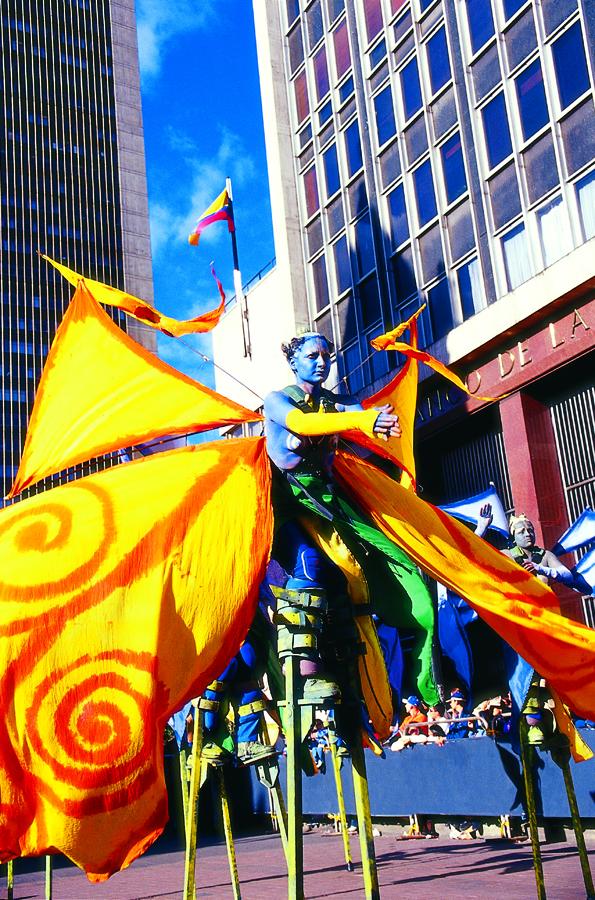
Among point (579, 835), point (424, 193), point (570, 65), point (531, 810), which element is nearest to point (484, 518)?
point (531, 810)

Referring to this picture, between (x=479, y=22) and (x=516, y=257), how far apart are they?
5.15 metres

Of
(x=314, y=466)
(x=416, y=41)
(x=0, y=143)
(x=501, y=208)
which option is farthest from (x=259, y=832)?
(x=0, y=143)

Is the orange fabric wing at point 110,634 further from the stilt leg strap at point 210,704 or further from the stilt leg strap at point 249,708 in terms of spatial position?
the stilt leg strap at point 249,708

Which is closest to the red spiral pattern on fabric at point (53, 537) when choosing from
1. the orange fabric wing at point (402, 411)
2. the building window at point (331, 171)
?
the orange fabric wing at point (402, 411)

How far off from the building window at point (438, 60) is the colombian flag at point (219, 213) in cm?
513

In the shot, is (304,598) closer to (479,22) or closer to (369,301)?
(479,22)

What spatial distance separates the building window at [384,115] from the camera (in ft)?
72.9

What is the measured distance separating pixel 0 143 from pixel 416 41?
67633 mm

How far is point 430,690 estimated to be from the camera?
4832 millimetres

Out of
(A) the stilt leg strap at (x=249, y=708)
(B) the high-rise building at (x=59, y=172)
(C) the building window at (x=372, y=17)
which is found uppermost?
(B) the high-rise building at (x=59, y=172)

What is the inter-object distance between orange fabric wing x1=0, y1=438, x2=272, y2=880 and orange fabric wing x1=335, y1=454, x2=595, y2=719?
623 mm

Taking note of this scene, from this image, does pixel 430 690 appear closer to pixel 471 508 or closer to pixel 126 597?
pixel 126 597

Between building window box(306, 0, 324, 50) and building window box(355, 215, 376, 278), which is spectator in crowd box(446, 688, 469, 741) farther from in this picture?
building window box(306, 0, 324, 50)

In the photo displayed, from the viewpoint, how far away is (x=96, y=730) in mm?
3729
